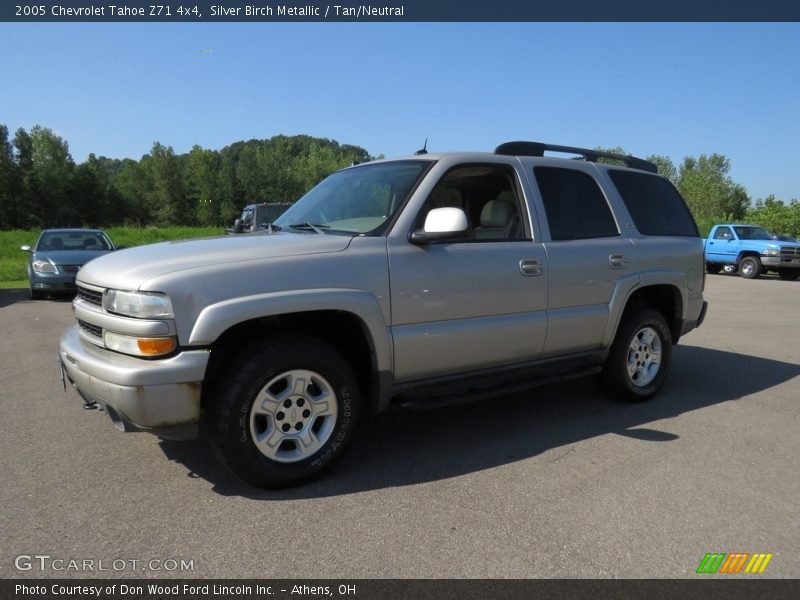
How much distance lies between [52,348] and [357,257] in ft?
18.0

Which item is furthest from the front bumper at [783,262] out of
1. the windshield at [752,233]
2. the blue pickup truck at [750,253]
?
the windshield at [752,233]

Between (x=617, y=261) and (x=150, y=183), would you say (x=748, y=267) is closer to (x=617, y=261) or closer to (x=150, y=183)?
(x=617, y=261)

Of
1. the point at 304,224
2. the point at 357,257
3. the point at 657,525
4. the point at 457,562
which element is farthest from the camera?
the point at 304,224

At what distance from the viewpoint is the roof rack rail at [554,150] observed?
445 centimetres

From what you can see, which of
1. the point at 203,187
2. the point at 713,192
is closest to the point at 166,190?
the point at 203,187

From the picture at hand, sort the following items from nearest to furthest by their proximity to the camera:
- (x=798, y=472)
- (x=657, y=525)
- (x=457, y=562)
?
1. (x=457, y=562)
2. (x=657, y=525)
3. (x=798, y=472)

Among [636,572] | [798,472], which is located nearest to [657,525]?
[636,572]

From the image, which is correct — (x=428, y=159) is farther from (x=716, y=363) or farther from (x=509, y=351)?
(x=716, y=363)

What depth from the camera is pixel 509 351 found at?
4.04 metres

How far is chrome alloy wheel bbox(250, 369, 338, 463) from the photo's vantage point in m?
3.20

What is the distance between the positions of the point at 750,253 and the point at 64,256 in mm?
21433

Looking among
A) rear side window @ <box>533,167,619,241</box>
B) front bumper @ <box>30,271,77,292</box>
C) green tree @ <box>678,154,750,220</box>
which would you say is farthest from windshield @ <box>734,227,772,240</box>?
green tree @ <box>678,154,750,220</box>

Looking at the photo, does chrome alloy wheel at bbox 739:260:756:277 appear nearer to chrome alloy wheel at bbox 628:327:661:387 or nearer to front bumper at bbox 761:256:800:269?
front bumper at bbox 761:256:800:269
